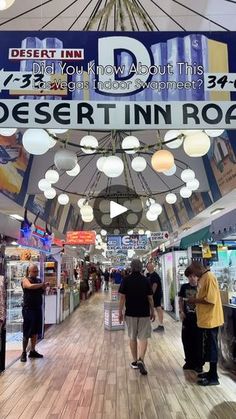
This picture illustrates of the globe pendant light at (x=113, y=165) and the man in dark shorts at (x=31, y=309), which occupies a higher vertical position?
the globe pendant light at (x=113, y=165)

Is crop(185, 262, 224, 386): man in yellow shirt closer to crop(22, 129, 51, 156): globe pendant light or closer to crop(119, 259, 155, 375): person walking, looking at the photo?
crop(119, 259, 155, 375): person walking

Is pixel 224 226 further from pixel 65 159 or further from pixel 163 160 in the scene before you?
pixel 65 159

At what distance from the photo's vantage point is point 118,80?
2.31 m

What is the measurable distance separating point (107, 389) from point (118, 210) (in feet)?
20.9

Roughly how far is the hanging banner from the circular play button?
7.22m

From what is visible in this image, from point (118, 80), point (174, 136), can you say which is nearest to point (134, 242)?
point (174, 136)

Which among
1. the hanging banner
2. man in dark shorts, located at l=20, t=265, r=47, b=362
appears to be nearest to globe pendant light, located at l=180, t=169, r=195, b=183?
the hanging banner

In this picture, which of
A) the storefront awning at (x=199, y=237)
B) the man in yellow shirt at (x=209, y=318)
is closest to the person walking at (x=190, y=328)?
the man in yellow shirt at (x=209, y=318)

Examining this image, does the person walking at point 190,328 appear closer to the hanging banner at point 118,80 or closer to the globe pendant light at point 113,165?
the globe pendant light at point 113,165

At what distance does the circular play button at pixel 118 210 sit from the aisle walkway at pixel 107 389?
4.11 metres

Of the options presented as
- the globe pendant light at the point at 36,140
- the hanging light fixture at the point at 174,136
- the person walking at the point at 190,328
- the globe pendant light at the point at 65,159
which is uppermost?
the hanging light fixture at the point at 174,136

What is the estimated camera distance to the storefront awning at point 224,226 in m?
5.59

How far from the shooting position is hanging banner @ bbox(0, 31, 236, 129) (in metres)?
2.22

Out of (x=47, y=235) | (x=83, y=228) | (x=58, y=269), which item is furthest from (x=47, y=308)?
(x=83, y=228)
